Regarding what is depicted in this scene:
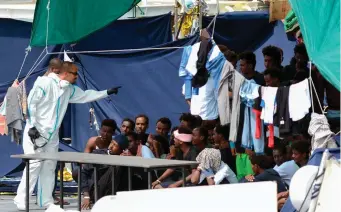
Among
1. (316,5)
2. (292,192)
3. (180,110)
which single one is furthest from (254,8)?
(292,192)

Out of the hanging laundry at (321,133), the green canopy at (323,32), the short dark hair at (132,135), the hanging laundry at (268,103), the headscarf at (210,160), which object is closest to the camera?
the green canopy at (323,32)

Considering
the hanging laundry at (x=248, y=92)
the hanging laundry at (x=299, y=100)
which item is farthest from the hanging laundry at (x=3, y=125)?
the hanging laundry at (x=299, y=100)

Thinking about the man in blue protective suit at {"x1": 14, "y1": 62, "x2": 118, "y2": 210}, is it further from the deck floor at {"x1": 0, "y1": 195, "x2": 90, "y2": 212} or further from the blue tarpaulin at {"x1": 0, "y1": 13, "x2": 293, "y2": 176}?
the blue tarpaulin at {"x1": 0, "y1": 13, "x2": 293, "y2": 176}

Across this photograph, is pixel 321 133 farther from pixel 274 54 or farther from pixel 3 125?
pixel 3 125

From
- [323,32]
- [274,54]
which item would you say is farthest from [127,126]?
[323,32]

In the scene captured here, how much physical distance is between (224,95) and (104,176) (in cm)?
166

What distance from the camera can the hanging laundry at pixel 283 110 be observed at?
1016 centimetres

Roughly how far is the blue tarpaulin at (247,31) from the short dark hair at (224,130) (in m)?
2.21

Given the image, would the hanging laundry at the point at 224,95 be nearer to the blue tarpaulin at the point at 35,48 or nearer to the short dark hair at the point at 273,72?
the short dark hair at the point at 273,72

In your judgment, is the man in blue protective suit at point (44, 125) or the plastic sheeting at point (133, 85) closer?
the man in blue protective suit at point (44, 125)

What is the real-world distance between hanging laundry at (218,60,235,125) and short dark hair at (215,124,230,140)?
130 mm

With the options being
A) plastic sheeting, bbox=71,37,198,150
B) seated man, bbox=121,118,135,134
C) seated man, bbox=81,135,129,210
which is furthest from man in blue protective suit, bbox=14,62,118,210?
plastic sheeting, bbox=71,37,198,150

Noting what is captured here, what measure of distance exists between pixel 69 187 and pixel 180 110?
6.01ft

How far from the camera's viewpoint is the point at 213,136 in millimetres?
11680
